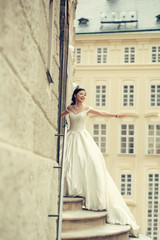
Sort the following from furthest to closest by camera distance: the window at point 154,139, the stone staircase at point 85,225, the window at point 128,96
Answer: the window at point 128,96 < the window at point 154,139 < the stone staircase at point 85,225

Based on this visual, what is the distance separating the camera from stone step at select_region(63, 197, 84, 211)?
597cm

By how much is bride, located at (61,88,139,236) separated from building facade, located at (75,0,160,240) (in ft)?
69.7

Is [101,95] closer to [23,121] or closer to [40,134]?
[40,134]

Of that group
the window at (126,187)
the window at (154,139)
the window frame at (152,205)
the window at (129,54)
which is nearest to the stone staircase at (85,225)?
the window at (126,187)

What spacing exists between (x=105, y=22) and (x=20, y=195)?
2984cm

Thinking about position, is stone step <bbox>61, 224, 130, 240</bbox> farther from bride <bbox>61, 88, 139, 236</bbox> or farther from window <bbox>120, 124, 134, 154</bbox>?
window <bbox>120, 124, 134, 154</bbox>

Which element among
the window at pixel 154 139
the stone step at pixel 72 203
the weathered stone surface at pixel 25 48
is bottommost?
the stone step at pixel 72 203

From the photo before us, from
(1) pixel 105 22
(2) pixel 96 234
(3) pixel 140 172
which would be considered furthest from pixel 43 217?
(1) pixel 105 22

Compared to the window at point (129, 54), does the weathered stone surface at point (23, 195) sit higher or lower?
lower

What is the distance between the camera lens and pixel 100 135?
28.9 metres

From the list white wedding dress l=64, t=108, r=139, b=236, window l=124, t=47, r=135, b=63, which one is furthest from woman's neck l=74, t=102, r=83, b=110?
window l=124, t=47, r=135, b=63

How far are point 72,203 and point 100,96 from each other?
77.5 ft

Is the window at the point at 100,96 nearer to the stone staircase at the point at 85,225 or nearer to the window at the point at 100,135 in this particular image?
the window at the point at 100,135

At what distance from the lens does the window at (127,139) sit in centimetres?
2858
